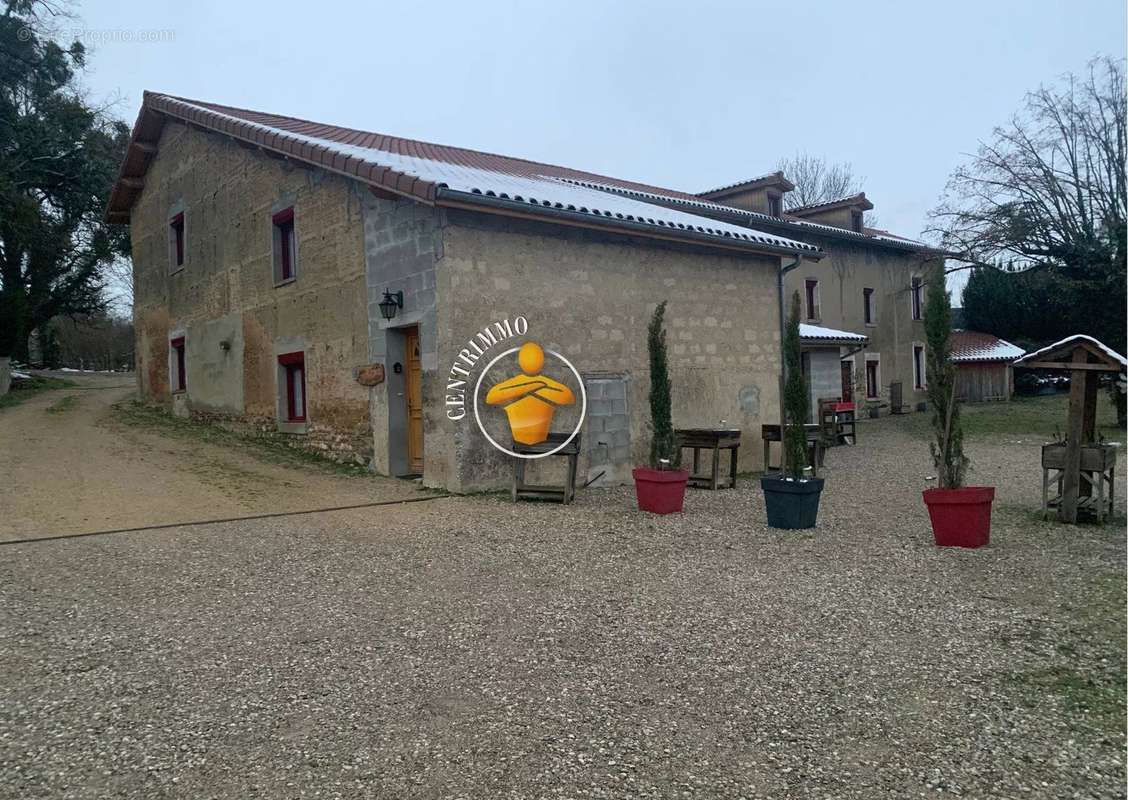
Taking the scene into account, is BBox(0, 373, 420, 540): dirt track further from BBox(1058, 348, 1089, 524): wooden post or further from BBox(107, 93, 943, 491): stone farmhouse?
BBox(1058, 348, 1089, 524): wooden post

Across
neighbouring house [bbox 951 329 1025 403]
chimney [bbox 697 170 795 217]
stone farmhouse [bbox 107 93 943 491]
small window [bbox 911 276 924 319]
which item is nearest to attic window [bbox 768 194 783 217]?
chimney [bbox 697 170 795 217]

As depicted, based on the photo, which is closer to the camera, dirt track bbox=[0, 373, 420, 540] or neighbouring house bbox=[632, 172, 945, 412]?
dirt track bbox=[0, 373, 420, 540]

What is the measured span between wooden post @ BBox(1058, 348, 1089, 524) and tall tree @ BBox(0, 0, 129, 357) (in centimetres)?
2059

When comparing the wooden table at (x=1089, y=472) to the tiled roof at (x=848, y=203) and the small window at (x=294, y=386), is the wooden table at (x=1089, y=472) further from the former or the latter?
the tiled roof at (x=848, y=203)

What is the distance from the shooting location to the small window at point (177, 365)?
16.0m

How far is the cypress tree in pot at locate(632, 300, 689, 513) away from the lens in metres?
8.02

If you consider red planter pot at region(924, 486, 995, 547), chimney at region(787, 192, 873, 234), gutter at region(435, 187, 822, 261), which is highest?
chimney at region(787, 192, 873, 234)

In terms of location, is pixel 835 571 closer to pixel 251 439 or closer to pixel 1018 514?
pixel 1018 514

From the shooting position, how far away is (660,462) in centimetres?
823

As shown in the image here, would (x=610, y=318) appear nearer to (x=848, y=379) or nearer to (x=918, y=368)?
(x=848, y=379)

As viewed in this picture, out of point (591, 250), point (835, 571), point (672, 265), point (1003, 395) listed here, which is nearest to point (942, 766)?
point (835, 571)

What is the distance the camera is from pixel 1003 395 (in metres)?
27.8

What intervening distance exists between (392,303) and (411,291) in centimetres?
30

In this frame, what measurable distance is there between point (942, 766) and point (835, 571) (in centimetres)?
298
